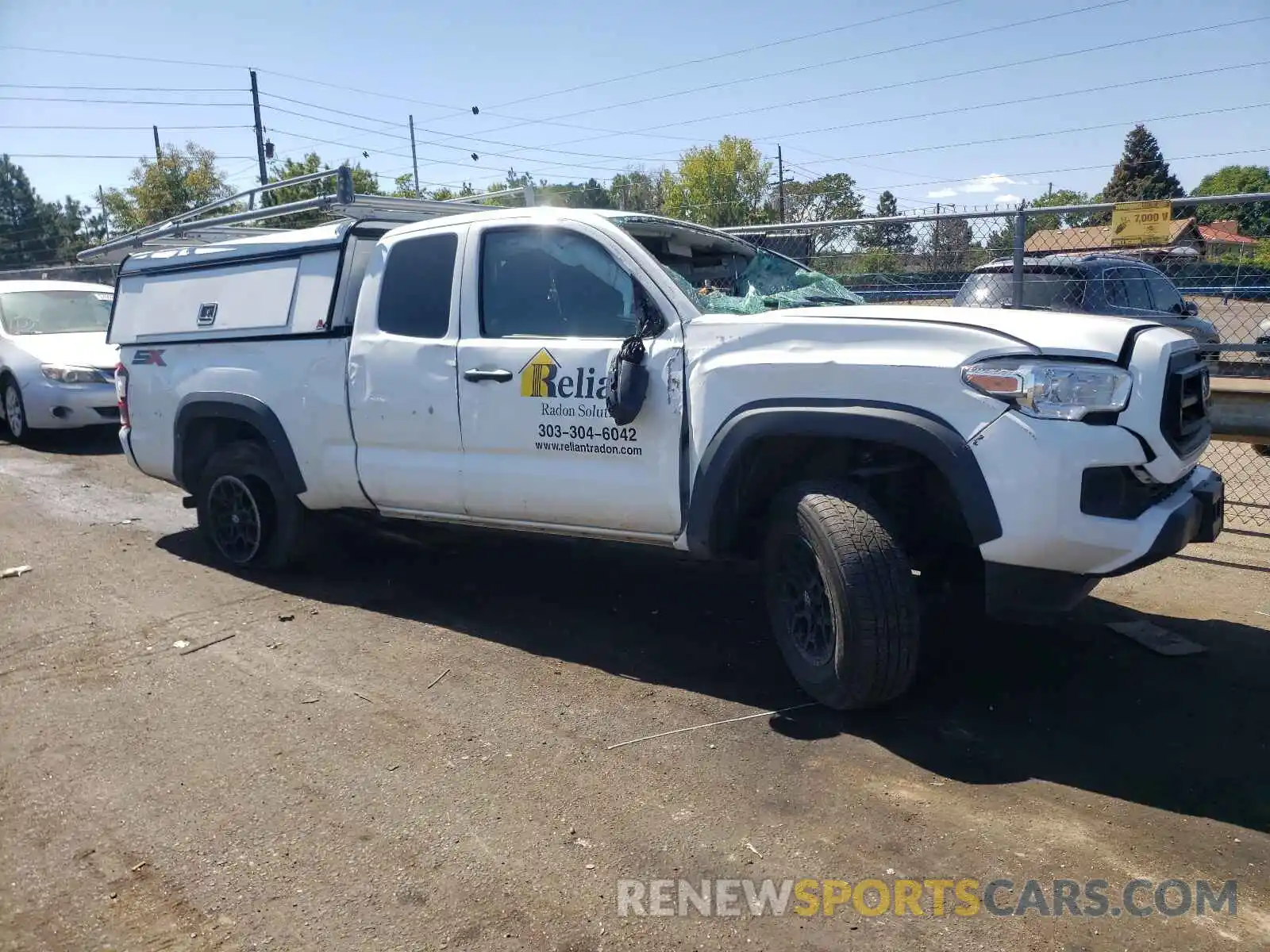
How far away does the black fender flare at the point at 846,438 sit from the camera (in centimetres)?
354

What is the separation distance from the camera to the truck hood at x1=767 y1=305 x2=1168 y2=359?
350cm

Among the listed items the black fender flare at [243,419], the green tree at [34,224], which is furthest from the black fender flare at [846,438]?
the green tree at [34,224]

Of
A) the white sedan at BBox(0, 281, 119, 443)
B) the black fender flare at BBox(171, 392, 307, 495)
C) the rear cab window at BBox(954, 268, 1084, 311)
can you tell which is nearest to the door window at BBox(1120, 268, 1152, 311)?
the rear cab window at BBox(954, 268, 1084, 311)

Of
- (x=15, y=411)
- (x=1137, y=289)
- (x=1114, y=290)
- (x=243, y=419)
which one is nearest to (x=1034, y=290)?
(x=1114, y=290)

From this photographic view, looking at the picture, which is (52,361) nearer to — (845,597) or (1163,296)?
(845,597)

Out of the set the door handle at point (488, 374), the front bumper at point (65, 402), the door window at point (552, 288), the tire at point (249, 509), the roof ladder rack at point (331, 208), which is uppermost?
the roof ladder rack at point (331, 208)

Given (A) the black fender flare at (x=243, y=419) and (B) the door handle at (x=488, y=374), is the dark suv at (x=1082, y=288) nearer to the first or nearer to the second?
(B) the door handle at (x=488, y=374)

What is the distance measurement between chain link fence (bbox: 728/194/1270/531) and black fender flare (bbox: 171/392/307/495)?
367cm

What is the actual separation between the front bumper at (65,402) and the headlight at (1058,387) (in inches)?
377

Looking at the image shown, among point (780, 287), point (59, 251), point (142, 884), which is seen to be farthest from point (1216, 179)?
point (59, 251)

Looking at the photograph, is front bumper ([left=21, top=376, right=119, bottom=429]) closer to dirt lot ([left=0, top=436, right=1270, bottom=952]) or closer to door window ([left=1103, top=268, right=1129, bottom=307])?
dirt lot ([left=0, top=436, right=1270, bottom=952])

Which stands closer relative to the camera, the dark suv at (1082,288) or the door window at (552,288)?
the door window at (552,288)

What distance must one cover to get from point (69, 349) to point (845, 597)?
9.94 meters

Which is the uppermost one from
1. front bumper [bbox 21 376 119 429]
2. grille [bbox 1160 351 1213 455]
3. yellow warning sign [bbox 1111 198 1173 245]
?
yellow warning sign [bbox 1111 198 1173 245]
